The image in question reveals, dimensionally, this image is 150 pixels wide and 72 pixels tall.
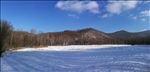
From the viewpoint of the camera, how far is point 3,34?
125 ft

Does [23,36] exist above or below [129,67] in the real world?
above

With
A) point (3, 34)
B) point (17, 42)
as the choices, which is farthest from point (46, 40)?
point (3, 34)

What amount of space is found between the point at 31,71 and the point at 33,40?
87.7 metres

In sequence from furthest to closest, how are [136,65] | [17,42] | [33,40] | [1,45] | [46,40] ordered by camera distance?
[46,40] < [33,40] < [17,42] < [1,45] < [136,65]

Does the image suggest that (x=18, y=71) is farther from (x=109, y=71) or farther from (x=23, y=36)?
(x=23, y=36)

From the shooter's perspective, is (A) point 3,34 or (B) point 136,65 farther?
(A) point 3,34

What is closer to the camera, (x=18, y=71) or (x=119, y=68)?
(x=119, y=68)

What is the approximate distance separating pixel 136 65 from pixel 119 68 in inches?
49.1

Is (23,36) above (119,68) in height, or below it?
above

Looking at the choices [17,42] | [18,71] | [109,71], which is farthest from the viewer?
[17,42]

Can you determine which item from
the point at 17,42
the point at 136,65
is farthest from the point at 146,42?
the point at 136,65

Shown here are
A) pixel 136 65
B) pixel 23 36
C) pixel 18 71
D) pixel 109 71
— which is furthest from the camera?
pixel 23 36

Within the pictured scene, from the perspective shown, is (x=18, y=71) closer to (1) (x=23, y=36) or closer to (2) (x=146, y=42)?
(1) (x=23, y=36)

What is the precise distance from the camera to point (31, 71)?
15.1 meters
